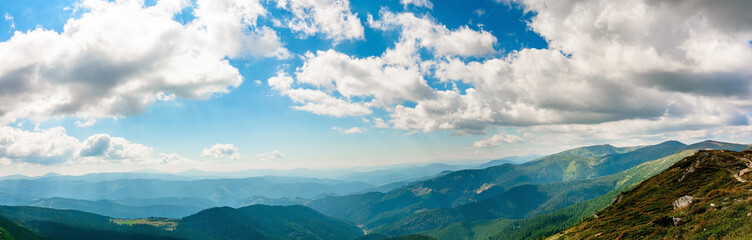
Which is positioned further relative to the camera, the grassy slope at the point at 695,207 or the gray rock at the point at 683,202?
the gray rock at the point at 683,202

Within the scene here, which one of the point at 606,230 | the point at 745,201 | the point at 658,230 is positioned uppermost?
the point at 745,201

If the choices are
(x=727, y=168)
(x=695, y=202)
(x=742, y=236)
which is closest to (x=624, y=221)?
(x=695, y=202)

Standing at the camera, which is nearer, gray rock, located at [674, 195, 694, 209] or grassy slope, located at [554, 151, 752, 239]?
grassy slope, located at [554, 151, 752, 239]

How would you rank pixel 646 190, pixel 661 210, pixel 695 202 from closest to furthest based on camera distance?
1. pixel 695 202
2. pixel 661 210
3. pixel 646 190

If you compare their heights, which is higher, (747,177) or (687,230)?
(747,177)

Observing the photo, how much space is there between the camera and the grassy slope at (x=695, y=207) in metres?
72.7

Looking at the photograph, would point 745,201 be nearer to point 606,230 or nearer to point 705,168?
point 606,230

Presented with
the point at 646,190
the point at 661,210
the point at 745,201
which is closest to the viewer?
the point at 745,201

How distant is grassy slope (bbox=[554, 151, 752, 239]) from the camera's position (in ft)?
238

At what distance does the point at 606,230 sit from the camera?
110875 millimetres

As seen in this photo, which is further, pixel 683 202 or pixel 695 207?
pixel 683 202

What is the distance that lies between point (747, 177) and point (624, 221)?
44489mm

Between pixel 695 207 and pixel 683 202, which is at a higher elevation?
pixel 695 207

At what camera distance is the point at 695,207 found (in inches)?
3472
